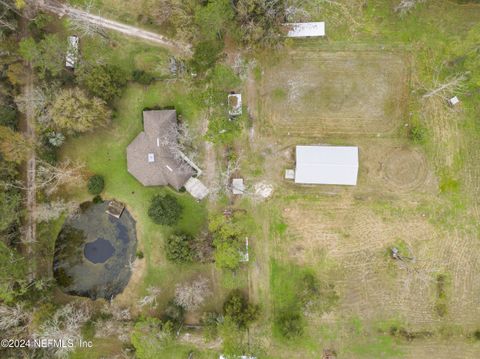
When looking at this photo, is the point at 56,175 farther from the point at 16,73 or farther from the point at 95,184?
the point at 16,73

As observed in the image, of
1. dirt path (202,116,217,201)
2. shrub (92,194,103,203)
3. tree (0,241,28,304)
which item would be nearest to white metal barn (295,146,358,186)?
dirt path (202,116,217,201)

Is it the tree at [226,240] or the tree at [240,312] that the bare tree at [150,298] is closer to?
the tree at [240,312]

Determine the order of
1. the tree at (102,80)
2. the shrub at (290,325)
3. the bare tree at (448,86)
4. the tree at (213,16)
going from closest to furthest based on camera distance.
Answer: the tree at (213,16), the tree at (102,80), the shrub at (290,325), the bare tree at (448,86)

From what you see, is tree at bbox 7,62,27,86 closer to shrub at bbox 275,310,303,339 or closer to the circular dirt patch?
shrub at bbox 275,310,303,339

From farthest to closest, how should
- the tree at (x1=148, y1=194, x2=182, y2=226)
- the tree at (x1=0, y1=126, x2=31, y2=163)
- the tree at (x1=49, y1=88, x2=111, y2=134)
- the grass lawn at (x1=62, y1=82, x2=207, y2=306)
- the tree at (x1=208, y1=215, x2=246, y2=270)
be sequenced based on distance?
the grass lawn at (x1=62, y1=82, x2=207, y2=306)
the tree at (x1=148, y1=194, x2=182, y2=226)
the tree at (x1=0, y1=126, x2=31, y2=163)
the tree at (x1=208, y1=215, x2=246, y2=270)
the tree at (x1=49, y1=88, x2=111, y2=134)

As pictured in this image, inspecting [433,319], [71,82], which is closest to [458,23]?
[433,319]

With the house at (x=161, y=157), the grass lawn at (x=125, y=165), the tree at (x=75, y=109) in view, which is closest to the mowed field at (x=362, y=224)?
the house at (x=161, y=157)

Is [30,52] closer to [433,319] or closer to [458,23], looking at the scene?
[458,23]

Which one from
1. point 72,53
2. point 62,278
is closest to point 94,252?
point 62,278
